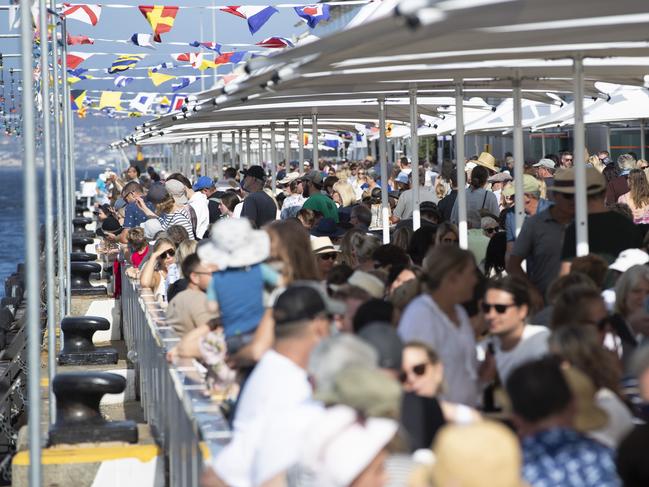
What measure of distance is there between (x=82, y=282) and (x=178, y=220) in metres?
8.13

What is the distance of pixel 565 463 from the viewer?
4.70m

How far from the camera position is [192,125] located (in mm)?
24719

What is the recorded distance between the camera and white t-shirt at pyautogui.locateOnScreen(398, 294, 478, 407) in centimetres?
659

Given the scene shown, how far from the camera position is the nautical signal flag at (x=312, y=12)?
877 inches

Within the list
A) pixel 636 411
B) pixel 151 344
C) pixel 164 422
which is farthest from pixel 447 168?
pixel 636 411

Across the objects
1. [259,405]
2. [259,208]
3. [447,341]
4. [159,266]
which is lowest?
[259,405]

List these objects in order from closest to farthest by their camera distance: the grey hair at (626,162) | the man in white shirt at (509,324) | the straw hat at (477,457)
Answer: the straw hat at (477,457) < the man in white shirt at (509,324) < the grey hair at (626,162)

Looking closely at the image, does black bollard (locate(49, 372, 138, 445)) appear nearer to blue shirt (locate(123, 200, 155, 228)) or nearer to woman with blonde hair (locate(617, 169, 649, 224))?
woman with blonde hair (locate(617, 169, 649, 224))

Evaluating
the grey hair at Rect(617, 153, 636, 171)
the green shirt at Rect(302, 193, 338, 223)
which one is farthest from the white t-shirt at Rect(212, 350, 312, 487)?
the grey hair at Rect(617, 153, 636, 171)

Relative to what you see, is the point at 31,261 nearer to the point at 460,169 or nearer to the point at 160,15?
the point at 460,169

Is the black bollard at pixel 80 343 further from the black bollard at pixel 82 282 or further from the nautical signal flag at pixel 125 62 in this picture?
the nautical signal flag at pixel 125 62

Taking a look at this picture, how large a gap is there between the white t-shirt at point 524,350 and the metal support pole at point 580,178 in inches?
77.0

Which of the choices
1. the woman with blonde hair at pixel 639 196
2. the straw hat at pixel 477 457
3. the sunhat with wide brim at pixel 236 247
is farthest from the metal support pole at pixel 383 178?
the straw hat at pixel 477 457

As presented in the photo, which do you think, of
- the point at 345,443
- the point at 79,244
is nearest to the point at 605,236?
the point at 345,443
